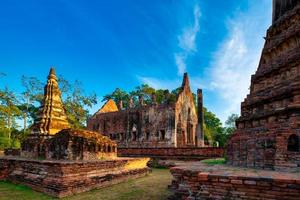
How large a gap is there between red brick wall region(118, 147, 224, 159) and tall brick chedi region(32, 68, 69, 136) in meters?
5.87

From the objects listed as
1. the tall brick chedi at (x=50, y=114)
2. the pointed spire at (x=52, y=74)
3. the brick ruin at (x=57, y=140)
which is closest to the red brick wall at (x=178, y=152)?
the brick ruin at (x=57, y=140)

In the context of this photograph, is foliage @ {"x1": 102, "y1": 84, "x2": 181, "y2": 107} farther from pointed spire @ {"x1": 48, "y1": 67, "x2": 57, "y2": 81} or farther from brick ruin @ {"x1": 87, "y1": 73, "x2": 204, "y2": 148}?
pointed spire @ {"x1": 48, "y1": 67, "x2": 57, "y2": 81}

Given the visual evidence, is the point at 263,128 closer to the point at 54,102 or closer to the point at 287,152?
the point at 287,152

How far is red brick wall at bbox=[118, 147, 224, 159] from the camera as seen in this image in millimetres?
14086

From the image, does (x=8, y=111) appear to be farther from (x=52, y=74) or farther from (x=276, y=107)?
(x=276, y=107)

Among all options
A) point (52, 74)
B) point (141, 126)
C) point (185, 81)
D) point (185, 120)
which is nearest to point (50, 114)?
point (52, 74)

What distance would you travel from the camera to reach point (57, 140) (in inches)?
339

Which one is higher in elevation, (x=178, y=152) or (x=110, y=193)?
(x=178, y=152)

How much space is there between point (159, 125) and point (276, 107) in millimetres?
18373

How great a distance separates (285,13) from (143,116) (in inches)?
759

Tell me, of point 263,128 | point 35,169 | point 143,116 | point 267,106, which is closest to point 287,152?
point 263,128

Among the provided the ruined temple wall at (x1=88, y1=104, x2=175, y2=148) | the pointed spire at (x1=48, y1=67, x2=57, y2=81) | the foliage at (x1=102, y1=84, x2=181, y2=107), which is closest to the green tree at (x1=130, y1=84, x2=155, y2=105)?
the foliage at (x1=102, y1=84, x2=181, y2=107)

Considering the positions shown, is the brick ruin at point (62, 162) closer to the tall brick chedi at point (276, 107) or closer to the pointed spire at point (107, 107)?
A: the tall brick chedi at point (276, 107)

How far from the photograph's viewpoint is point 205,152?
14.2m
